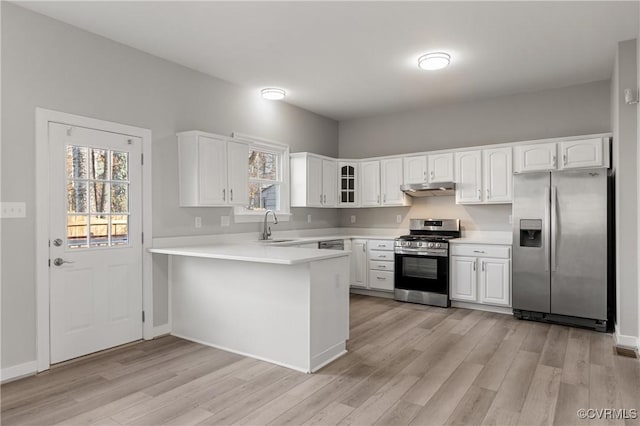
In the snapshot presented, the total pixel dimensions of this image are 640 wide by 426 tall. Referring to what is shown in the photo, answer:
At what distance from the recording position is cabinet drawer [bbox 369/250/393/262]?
563 cm

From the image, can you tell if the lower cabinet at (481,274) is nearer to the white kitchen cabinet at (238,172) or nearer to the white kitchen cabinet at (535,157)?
the white kitchen cabinet at (535,157)

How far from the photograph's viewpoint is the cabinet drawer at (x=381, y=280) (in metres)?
5.62

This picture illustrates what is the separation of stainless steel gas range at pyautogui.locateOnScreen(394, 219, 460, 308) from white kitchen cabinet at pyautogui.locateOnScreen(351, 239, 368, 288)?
537mm

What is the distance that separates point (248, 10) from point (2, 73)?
1848mm

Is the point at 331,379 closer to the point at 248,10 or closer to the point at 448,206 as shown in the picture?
the point at 248,10

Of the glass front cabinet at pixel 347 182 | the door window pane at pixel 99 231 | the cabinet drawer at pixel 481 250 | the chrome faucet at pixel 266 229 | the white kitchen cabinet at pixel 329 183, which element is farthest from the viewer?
the glass front cabinet at pixel 347 182

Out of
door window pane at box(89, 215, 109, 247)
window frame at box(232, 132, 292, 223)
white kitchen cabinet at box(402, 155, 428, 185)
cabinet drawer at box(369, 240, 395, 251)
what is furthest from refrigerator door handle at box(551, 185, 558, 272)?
door window pane at box(89, 215, 109, 247)

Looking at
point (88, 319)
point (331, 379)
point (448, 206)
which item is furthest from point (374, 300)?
point (88, 319)

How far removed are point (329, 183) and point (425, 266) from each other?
75.0 inches

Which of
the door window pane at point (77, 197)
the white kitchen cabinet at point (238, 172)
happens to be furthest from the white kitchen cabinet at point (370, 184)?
the door window pane at point (77, 197)

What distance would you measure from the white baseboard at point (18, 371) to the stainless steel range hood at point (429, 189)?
15.0 feet

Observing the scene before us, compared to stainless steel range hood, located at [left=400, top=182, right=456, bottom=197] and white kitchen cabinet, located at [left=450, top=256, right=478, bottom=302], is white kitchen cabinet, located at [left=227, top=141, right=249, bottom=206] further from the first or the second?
white kitchen cabinet, located at [left=450, top=256, right=478, bottom=302]

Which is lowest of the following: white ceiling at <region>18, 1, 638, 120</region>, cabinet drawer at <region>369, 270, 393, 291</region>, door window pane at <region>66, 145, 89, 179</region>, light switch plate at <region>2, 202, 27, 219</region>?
cabinet drawer at <region>369, 270, 393, 291</region>

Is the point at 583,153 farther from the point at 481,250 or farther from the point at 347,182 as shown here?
the point at 347,182
